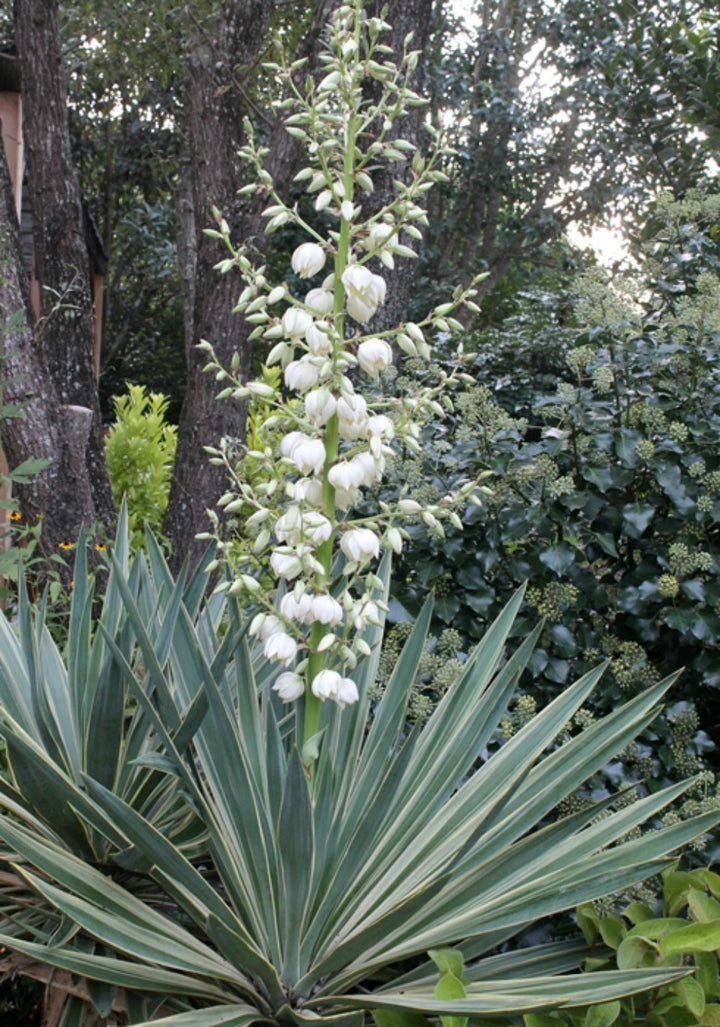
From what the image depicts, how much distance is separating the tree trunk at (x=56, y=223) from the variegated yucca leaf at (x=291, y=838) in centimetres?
287

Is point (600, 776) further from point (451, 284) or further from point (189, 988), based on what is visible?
point (451, 284)

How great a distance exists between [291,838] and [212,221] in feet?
12.0

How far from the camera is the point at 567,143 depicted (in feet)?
43.1

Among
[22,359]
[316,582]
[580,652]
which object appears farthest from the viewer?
[22,359]

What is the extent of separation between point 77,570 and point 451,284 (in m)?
11.5

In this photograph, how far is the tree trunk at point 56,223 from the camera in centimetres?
488

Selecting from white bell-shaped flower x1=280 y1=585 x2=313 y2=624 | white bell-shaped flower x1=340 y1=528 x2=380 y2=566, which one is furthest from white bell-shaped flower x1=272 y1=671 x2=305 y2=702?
white bell-shaped flower x1=340 y1=528 x2=380 y2=566

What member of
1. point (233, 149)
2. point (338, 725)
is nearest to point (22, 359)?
point (233, 149)

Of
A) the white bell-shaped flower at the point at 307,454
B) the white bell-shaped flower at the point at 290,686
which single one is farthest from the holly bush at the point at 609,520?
the white bell-shaped flower at the point at 307,454

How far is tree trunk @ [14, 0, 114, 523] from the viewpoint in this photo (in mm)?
4879

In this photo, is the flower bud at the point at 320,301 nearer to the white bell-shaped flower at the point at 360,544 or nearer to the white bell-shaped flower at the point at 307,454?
the white bell-shaped flower at the point at 307,454

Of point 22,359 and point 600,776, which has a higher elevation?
point 22,359

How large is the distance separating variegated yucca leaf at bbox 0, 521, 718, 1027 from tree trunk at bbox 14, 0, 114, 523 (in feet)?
9.42

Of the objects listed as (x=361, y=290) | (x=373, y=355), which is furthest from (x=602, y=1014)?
(x=361, y=290)
